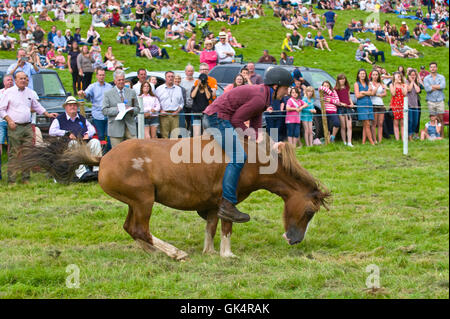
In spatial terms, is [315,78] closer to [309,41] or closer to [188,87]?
[188,87]

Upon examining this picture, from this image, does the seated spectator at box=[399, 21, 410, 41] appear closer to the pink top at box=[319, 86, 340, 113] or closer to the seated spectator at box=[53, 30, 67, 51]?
the seated spectator at box=[53, 30, 67, 51]

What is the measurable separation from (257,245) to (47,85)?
950 centimetres

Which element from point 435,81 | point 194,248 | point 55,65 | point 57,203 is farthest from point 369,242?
point 55,65

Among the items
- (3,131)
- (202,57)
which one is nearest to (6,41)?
(202,57)

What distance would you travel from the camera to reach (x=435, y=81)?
16516mm

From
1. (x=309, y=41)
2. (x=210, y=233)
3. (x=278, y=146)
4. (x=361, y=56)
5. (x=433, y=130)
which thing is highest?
(x=278, y=146)

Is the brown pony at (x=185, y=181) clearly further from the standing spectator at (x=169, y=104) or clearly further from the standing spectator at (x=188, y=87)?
the standing spectator at (x=188, y=87)

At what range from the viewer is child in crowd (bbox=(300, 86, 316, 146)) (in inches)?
600

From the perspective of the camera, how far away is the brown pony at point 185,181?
24.0ft

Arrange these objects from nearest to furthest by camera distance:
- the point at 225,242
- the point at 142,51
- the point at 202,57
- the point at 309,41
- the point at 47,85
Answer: the point at 225,242, the point at 47,85, the point at 202,57, the point at 142,51, the point at 309,41

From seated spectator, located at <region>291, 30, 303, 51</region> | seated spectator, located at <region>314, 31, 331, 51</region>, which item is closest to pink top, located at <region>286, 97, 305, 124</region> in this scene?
seated spectator, located at <region>291, 30, 303, 51</region>

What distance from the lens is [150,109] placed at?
45.2ft

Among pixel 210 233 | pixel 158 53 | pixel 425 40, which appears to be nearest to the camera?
pixel 210 233
